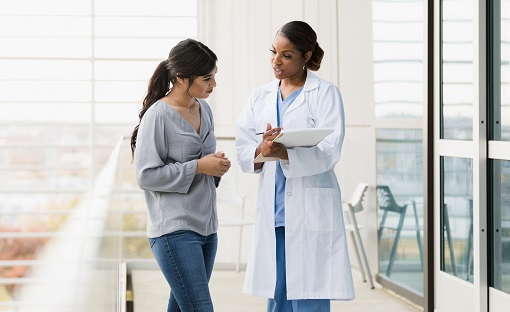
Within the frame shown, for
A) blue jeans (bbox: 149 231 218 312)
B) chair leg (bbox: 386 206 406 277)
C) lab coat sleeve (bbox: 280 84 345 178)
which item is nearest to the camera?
blue jeans (bbox: 149 231 218 312)

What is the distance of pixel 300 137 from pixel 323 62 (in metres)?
3.41

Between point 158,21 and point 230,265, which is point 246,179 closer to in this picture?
point 230,265

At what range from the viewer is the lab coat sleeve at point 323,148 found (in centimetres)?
265

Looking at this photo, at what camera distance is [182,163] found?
2.41 meters

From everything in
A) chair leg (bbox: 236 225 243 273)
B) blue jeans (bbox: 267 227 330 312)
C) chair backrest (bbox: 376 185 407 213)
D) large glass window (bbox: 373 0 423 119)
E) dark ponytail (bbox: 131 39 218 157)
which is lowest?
chair leg (bbox: 236 225 243 273)

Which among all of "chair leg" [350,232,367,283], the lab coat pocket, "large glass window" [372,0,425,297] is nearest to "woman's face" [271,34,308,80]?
the lab coat pocket

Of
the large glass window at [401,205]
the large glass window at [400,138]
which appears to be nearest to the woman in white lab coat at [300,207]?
the large glass window at [400,138]

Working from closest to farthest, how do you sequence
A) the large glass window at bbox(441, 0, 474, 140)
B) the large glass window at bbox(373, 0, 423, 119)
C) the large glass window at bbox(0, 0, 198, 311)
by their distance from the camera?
1. the large glass window at bbox(441, 0, 474, 140)
2. the large glass window at bbox(373, 0, 423, 119)
3. the large glass window at bbox(0, 0, 198, 311)

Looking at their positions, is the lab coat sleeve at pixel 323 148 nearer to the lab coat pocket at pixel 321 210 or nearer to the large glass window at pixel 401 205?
the lab coat pocket at pixel 321 210

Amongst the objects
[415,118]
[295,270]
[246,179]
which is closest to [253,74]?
[246,179]

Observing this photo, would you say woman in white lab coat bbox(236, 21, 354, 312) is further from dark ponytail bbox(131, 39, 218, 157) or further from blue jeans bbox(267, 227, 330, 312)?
dark ponytail bbox(131, 39, 218, 157)

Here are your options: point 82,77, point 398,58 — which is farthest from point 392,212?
point 82,77

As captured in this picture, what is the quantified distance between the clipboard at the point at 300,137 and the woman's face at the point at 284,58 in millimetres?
268

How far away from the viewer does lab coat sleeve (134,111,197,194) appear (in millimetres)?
2354
